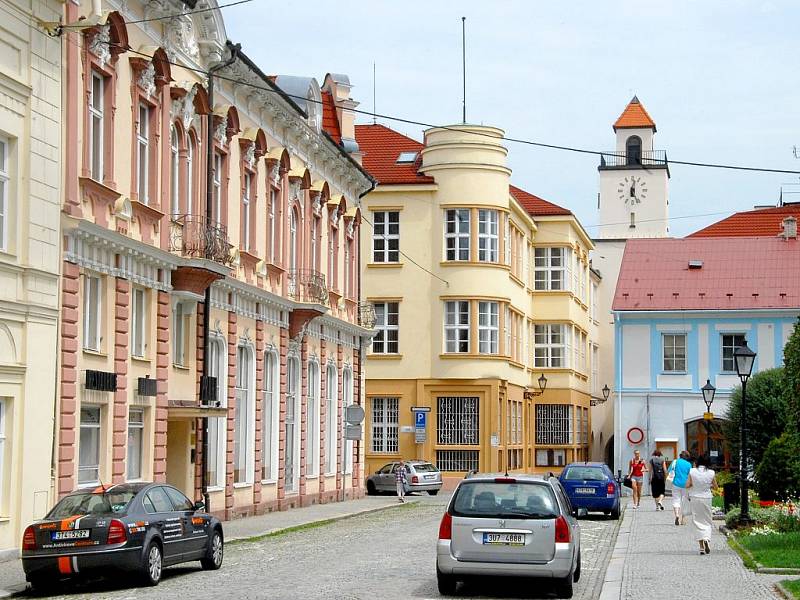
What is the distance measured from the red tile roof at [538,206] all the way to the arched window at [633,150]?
132ft

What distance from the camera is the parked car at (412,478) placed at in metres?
52.3

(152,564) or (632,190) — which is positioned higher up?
(632,190)

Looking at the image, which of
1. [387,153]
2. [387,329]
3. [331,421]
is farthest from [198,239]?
[387,153]

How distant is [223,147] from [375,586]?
55.2 ft

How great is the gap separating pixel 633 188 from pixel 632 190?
223mm

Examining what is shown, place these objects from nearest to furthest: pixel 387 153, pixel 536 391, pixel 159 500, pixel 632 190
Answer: pixel 159 500, pixel 387 153, pixel 536 391, pixel 632 190

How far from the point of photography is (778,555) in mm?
21469

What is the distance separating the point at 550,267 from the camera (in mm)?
68125

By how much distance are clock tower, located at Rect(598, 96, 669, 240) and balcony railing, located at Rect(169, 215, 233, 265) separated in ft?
254

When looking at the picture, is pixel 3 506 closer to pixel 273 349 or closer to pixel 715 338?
pixel 273 349

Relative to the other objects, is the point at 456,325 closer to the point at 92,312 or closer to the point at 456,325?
the point at 456,325

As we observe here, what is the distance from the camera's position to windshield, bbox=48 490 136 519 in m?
18.0

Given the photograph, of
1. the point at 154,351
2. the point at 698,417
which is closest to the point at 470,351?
the point at 698,417

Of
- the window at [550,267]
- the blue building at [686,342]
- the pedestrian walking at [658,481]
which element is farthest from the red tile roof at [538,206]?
the pedestrian walking at [658,481]
